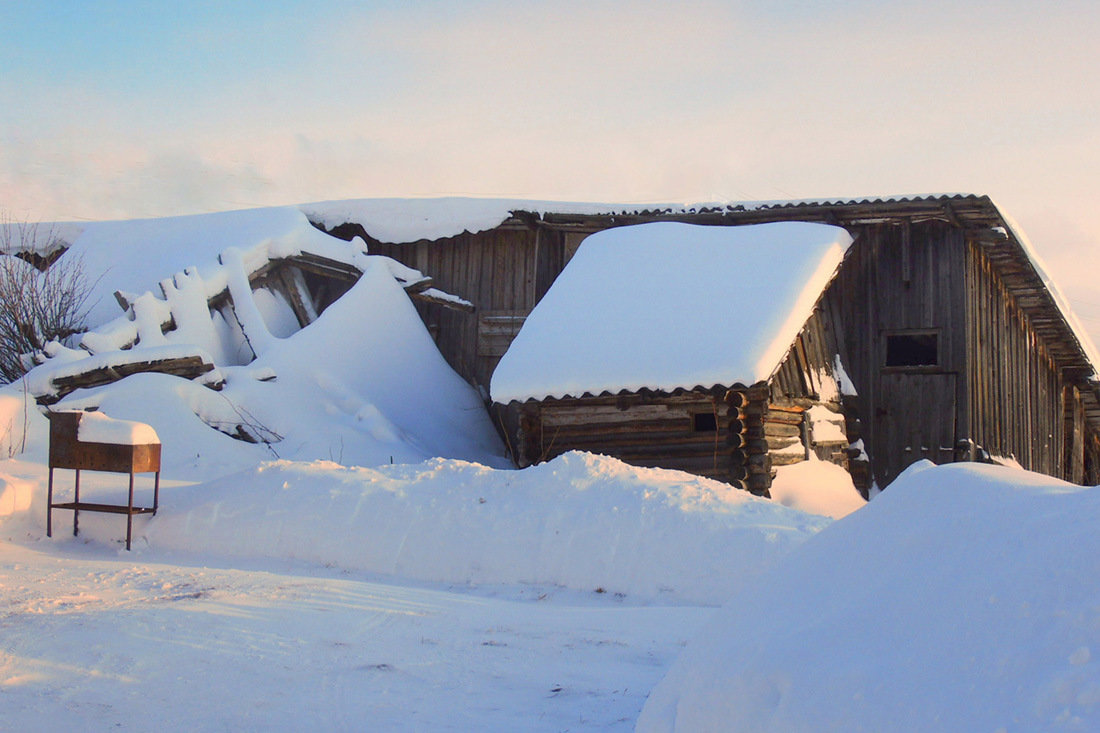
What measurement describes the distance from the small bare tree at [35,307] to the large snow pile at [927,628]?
1386 centimetres

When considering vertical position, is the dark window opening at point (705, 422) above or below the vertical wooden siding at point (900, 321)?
below

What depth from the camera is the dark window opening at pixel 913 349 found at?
1673 cm

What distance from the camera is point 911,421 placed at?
16.3 m

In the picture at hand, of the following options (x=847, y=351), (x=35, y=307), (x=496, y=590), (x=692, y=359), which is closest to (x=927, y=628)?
(x=496, y=590)

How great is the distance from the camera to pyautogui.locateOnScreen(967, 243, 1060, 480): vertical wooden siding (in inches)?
643

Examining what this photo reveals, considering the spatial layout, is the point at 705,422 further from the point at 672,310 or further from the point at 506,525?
the point at 506,525

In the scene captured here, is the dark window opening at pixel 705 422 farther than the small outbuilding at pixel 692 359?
Yes

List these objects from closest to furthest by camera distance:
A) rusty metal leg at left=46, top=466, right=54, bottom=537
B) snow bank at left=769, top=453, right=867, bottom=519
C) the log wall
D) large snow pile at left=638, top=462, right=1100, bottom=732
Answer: large snow pile at left=638, top=462, right=1100, bottom=732 → rusty metal leg at left=46, top=466, right=54, bottom=537 → snow bank at left=769, top=453, right=867, bottom=519 → the log wall

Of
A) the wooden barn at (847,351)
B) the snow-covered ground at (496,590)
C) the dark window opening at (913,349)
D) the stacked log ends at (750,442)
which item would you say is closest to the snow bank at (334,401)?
the snow-covered ground at (496,590)

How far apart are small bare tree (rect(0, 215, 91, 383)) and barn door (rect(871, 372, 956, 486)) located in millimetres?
12637

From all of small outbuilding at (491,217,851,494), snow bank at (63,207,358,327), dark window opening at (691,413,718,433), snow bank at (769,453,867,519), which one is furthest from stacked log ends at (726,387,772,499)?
snow bank at (63,207,358,327)

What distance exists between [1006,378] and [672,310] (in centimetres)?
669

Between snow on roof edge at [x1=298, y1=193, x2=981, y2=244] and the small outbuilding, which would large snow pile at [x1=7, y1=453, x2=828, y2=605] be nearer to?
the small outbuilding

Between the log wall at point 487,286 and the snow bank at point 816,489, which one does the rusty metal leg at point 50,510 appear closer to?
the snow bank at point 816,489
